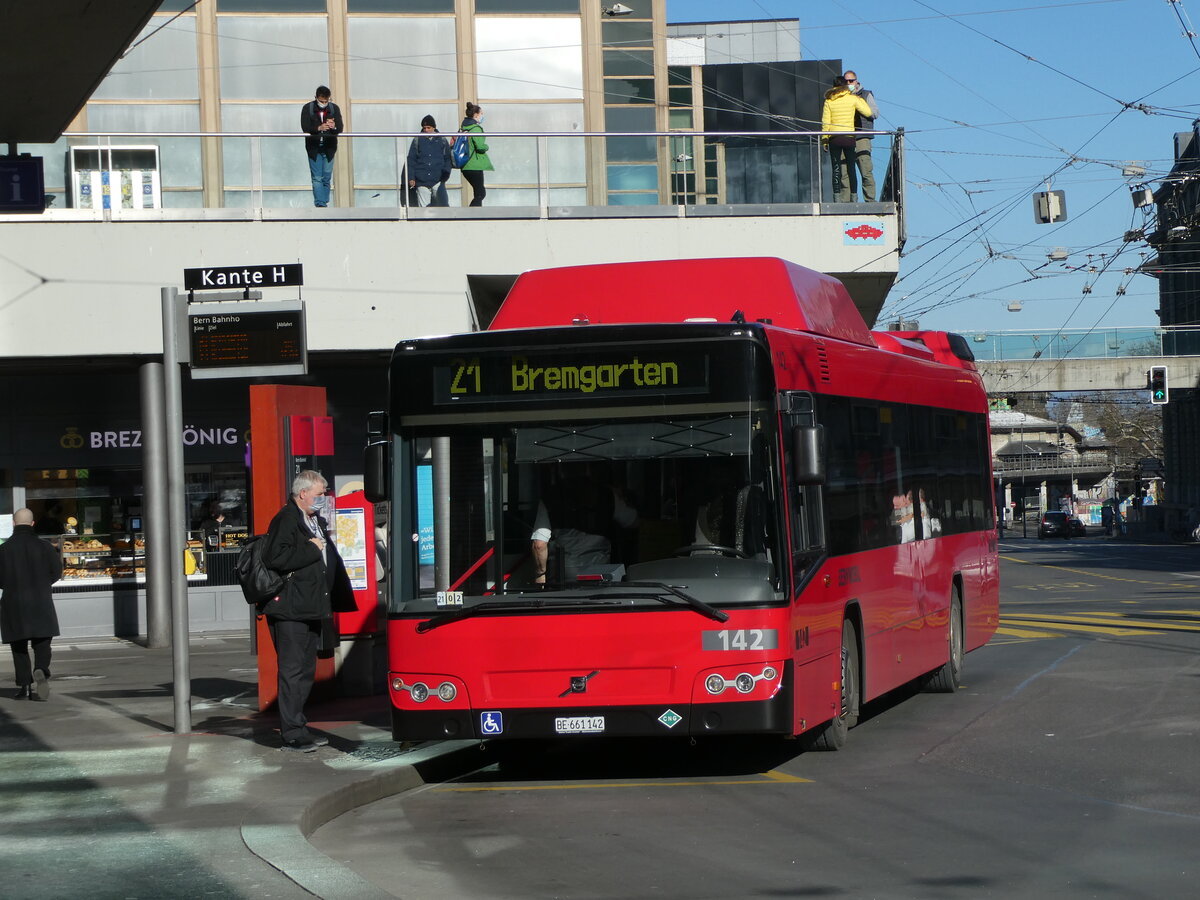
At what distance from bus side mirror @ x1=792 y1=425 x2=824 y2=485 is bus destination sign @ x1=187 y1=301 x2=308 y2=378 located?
3.86 m

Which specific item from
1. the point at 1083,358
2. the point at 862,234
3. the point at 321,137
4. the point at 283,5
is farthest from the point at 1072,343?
the point at 321,137

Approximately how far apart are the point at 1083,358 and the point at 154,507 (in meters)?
34.4

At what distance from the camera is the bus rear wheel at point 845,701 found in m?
10.9

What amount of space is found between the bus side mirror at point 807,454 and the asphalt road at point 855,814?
1.80 metres

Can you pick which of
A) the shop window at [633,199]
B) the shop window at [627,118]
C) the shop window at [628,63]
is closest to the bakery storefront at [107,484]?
the shop window at [633,199]

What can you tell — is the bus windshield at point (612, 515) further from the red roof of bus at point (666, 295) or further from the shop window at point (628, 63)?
the shop window at point (628, 63)

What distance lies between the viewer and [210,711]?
13.3 metres

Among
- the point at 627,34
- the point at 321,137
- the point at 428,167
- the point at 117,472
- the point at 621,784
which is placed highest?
the point at 627,34

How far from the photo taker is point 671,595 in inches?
368

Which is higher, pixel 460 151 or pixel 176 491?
pixel 460 151

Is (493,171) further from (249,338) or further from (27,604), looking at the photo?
(249,338)

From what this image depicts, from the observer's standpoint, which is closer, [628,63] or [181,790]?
[181,790]

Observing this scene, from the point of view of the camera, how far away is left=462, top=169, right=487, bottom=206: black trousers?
21.0 m

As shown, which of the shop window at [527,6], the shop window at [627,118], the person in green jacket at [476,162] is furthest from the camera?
the shop window at [527,6]
